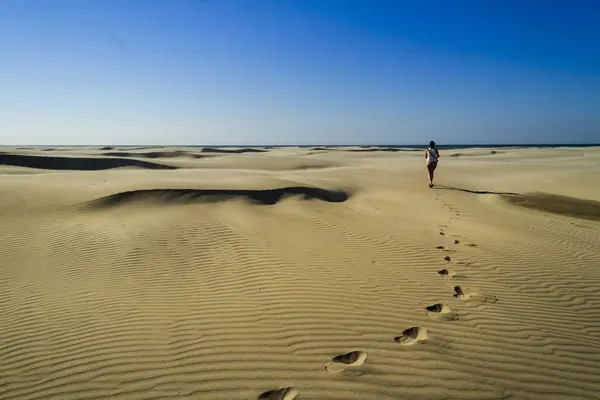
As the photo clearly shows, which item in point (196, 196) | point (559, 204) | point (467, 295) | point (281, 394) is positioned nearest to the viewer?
point (281, 394)

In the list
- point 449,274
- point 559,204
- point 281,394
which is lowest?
point 281,394

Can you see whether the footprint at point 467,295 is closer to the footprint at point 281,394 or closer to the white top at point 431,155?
the footprint at point 281,394

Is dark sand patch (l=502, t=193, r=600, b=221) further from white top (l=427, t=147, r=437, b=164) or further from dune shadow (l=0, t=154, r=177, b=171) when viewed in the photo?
dune shadow (l=0, t=154, r=177, b=171)

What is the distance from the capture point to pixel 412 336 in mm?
3789

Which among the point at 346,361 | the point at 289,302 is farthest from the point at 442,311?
the point at 289,302

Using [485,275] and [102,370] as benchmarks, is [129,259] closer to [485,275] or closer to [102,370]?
[102,370]

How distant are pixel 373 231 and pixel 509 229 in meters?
3.68

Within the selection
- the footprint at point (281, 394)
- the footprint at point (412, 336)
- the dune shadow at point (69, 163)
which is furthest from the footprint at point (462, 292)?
the dune shadow at point (69, 163)

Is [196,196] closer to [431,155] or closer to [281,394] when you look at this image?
[281,394]

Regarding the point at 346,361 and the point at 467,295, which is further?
the point at 467,295

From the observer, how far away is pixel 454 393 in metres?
2.96

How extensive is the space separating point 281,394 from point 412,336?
1.72 metres

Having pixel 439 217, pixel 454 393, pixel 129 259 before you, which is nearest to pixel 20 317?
pixel 129 259

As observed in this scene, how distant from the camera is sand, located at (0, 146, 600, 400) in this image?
3160 mm
